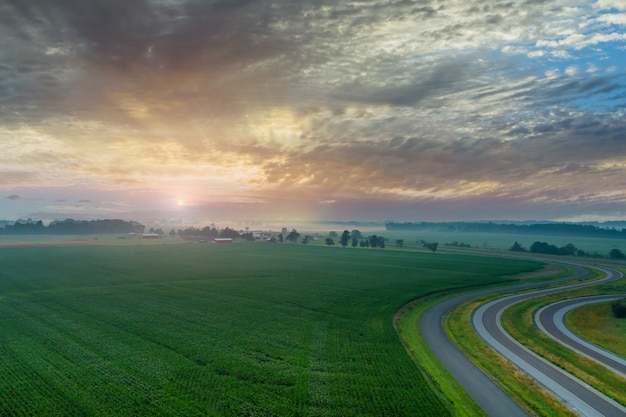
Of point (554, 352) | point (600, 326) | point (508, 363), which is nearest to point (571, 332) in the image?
point (600, 326)

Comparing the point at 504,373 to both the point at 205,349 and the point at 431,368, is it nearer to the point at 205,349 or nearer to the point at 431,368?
the point at 431,368

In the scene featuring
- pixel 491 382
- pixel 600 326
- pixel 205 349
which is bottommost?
pixel 491 382

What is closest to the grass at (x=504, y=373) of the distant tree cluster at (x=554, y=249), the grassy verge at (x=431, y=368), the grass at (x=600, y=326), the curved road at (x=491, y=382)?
the curved road at (x=491, y=382)

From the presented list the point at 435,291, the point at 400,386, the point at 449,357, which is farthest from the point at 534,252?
the point at 400,386

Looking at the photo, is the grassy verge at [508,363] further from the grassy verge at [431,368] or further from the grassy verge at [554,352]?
the grassy verge at [431,368]

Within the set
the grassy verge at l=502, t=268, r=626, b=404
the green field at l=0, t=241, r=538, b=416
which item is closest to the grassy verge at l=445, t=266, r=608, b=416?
the grassy verge at l=502, t=268, r=626, b=404

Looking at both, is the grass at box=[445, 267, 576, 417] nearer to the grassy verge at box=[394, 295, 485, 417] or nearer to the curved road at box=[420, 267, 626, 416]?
the curved road at box=[420, 267, 626, 416]
